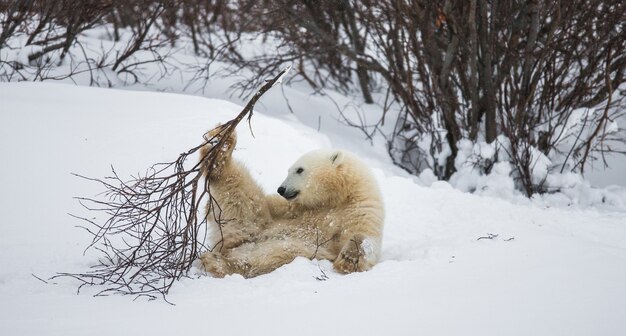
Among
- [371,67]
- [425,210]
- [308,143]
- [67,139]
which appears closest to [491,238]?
[425,210]

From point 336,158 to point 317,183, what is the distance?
0.67 ft

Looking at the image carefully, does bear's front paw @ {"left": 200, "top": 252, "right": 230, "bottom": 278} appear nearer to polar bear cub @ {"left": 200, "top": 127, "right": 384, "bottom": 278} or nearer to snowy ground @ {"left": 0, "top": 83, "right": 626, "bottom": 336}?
polar bear cub @ {"left": 200, "top": 127, "right": 384, "bottom": 278}

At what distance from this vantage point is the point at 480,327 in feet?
7.40

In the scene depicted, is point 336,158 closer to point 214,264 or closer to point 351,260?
point 351,260

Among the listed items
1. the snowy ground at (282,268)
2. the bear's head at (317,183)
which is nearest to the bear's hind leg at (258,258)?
the snowy ground at (282,268)

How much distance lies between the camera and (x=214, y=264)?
3188 millimetres

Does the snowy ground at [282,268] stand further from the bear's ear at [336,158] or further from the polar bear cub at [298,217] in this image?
the bear's ear at [336,158]

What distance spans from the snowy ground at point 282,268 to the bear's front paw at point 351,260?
0.08m

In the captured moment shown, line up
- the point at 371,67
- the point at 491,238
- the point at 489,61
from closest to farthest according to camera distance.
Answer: the point at 491,238 → the point at 489,61 → the point at 371,67

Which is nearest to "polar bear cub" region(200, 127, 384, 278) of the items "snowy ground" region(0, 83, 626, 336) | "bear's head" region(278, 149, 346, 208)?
"bear's head" region(278, 149, 346, 208)

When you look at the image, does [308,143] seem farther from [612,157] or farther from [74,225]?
[612,157]

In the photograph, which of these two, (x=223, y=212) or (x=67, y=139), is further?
(x=67, y=139)

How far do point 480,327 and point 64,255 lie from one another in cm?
221

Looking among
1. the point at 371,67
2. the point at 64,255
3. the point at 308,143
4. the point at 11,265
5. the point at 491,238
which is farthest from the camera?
the point at 371,67
